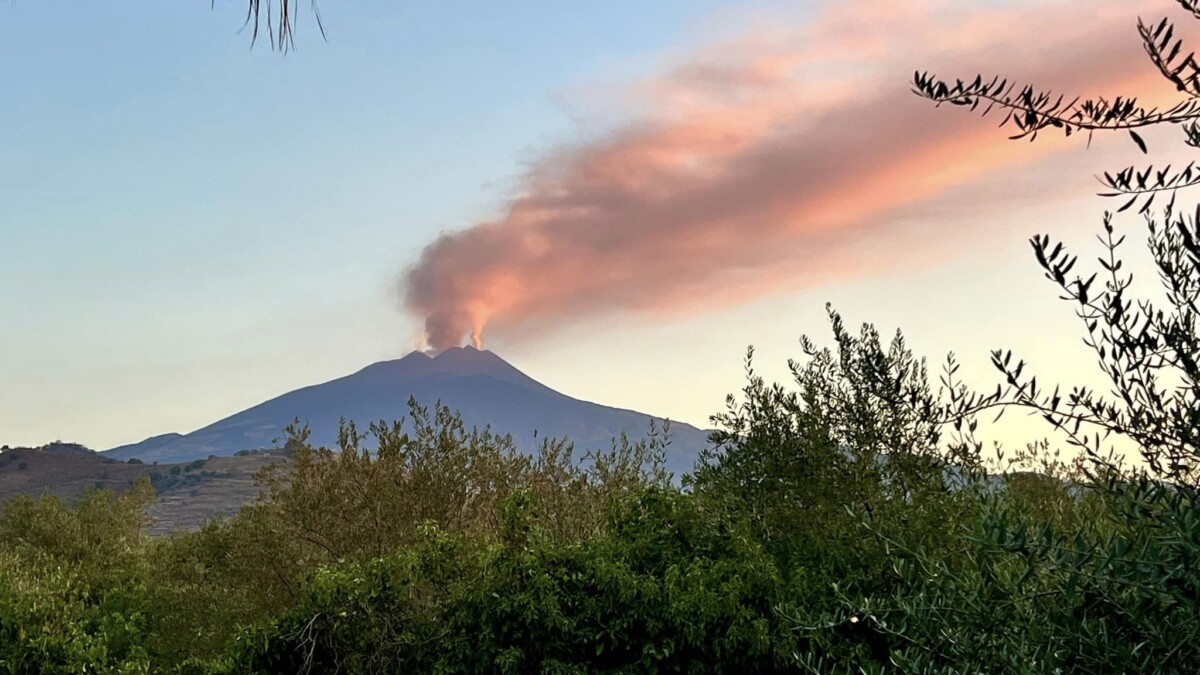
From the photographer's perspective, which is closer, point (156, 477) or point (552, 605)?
point (552, 605)

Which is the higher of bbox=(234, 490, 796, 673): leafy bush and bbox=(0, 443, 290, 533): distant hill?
bbox=(0, 443, 290, 533): distant hill

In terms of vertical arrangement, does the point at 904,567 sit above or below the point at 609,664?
above

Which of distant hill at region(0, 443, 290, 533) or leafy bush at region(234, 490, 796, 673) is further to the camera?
distant hill at region(0, 443, 290, 533)

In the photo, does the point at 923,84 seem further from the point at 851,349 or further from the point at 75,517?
the point at 75,517

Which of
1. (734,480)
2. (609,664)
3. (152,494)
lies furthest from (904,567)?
(152,494)

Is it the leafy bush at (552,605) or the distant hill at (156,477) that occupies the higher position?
the distant hill at (156,477)

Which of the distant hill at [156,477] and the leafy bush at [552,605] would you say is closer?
the leafy bush at [552,605]

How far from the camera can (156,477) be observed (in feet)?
446

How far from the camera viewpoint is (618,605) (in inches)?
510

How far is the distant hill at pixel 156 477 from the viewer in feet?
374

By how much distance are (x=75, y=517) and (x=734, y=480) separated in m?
31.5

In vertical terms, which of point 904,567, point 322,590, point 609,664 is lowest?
point 609,664

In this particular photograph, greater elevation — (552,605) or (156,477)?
(156,477)

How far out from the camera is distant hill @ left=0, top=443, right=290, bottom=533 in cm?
11412
